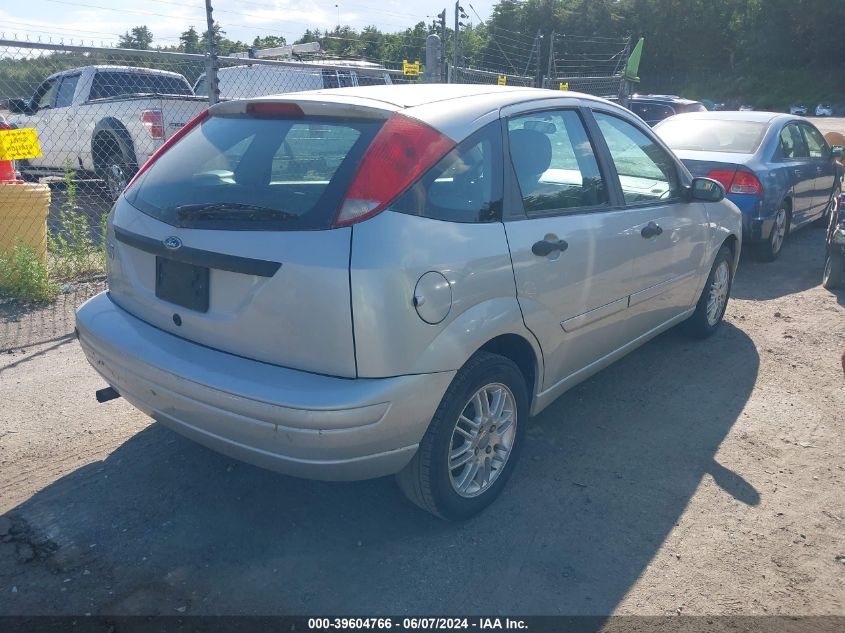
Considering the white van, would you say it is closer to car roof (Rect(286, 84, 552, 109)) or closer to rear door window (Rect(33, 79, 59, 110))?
rear door window (Rect(33, 79, 59, 110))

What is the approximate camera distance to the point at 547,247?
131 inches

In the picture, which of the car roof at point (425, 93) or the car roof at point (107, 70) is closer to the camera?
the car roof at point (425, 93)

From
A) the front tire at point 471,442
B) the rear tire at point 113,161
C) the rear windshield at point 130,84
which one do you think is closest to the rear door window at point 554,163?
the front tire at point 471,442

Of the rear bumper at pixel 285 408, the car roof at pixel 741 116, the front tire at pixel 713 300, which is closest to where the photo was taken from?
the rear bumper at pixel 285 408

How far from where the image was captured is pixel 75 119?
1145 cm

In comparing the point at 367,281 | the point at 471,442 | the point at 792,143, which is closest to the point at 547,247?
the point at 471,442

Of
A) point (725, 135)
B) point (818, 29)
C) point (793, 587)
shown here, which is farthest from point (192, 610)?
point (818, 29)

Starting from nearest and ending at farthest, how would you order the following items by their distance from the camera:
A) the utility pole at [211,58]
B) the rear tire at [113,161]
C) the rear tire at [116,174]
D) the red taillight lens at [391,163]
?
the red taillight lens at [391,163] → the utility pole at [211,58] → the rear tire at [116,174] → the rear tire at [113,161]

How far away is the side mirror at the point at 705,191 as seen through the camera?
472 centimetres

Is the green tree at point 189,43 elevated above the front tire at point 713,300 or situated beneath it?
elevated above

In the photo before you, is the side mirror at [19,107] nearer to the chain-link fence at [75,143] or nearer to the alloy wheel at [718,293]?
the chain-link fence at [75,143]

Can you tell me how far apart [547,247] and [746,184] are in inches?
208

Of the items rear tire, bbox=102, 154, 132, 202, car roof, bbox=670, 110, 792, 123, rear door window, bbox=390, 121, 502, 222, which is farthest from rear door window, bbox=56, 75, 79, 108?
rear door window, bbox=390, 121, 502, 222

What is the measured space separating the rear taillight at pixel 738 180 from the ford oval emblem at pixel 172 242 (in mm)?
6322
